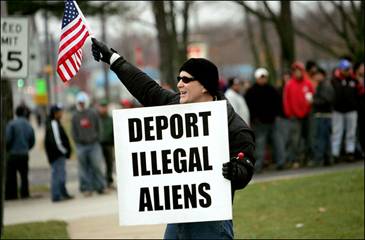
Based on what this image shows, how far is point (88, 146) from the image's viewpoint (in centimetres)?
1653

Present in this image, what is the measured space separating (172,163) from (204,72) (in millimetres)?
644

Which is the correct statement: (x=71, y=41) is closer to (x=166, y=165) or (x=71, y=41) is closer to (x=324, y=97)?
(x=166, y=165)

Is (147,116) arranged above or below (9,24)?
below

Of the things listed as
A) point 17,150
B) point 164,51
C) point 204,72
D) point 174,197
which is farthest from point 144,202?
point 164,51

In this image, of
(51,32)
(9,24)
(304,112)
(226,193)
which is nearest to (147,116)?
(226,193)

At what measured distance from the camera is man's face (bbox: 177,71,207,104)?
229 inches

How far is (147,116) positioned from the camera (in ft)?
18.8

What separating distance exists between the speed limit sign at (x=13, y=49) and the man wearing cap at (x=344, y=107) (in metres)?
7.35

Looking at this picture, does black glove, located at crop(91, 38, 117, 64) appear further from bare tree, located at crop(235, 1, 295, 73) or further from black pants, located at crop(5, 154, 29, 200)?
black pants, located at crop(5, 154, 29, 200)

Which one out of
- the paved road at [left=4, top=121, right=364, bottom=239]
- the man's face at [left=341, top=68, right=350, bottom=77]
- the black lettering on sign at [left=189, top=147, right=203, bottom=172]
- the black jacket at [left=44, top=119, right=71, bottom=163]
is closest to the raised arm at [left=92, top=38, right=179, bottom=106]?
the black lettering on sign at [left=189, top=147, right=203, bottom=172]

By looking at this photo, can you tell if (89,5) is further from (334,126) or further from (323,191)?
(323,191)

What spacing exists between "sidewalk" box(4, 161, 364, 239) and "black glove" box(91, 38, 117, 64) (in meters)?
4.69

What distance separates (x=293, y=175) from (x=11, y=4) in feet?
21.4

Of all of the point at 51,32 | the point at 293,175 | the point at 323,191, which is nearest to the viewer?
the point at 323,191
